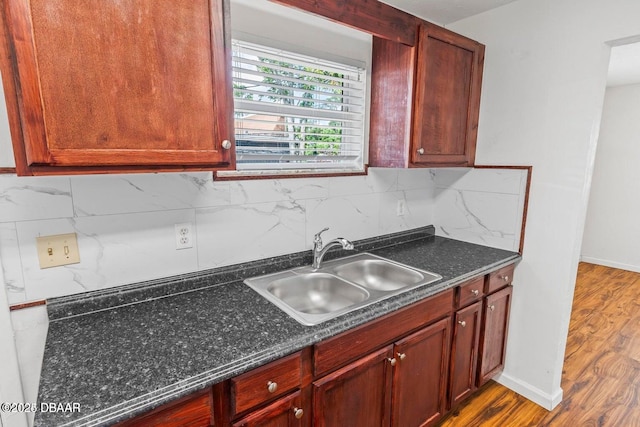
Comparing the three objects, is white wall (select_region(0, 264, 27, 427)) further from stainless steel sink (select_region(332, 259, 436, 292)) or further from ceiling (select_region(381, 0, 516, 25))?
ceiling (select_region(381, 0, 516, 25))

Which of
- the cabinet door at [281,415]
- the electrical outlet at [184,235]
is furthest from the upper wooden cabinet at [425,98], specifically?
the cabinet door at [281,415]

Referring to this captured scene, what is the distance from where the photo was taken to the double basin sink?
1505mm

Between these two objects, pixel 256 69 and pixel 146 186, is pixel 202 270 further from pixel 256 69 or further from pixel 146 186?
pixel 256 69

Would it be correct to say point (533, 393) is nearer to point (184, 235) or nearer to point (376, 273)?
point (376, 273)

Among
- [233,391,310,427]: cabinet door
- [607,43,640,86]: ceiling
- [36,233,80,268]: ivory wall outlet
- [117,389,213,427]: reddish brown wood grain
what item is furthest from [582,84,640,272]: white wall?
[36,233,80,268]: ivory wall outlet

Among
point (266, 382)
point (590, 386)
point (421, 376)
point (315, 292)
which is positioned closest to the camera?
point (266, 382)

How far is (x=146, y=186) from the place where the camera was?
1306 mm

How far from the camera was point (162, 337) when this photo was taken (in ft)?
3.50

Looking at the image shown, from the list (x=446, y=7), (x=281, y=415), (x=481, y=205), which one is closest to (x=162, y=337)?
(x=281, y=415)

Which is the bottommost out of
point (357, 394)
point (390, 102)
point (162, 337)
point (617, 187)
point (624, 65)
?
point (357, 394)

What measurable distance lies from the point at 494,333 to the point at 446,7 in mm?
1975

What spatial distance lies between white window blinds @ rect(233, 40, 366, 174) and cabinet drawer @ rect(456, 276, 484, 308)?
0.87 m

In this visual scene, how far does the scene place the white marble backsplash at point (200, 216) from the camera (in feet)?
3.70

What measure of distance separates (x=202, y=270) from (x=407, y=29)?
1.47 metres
